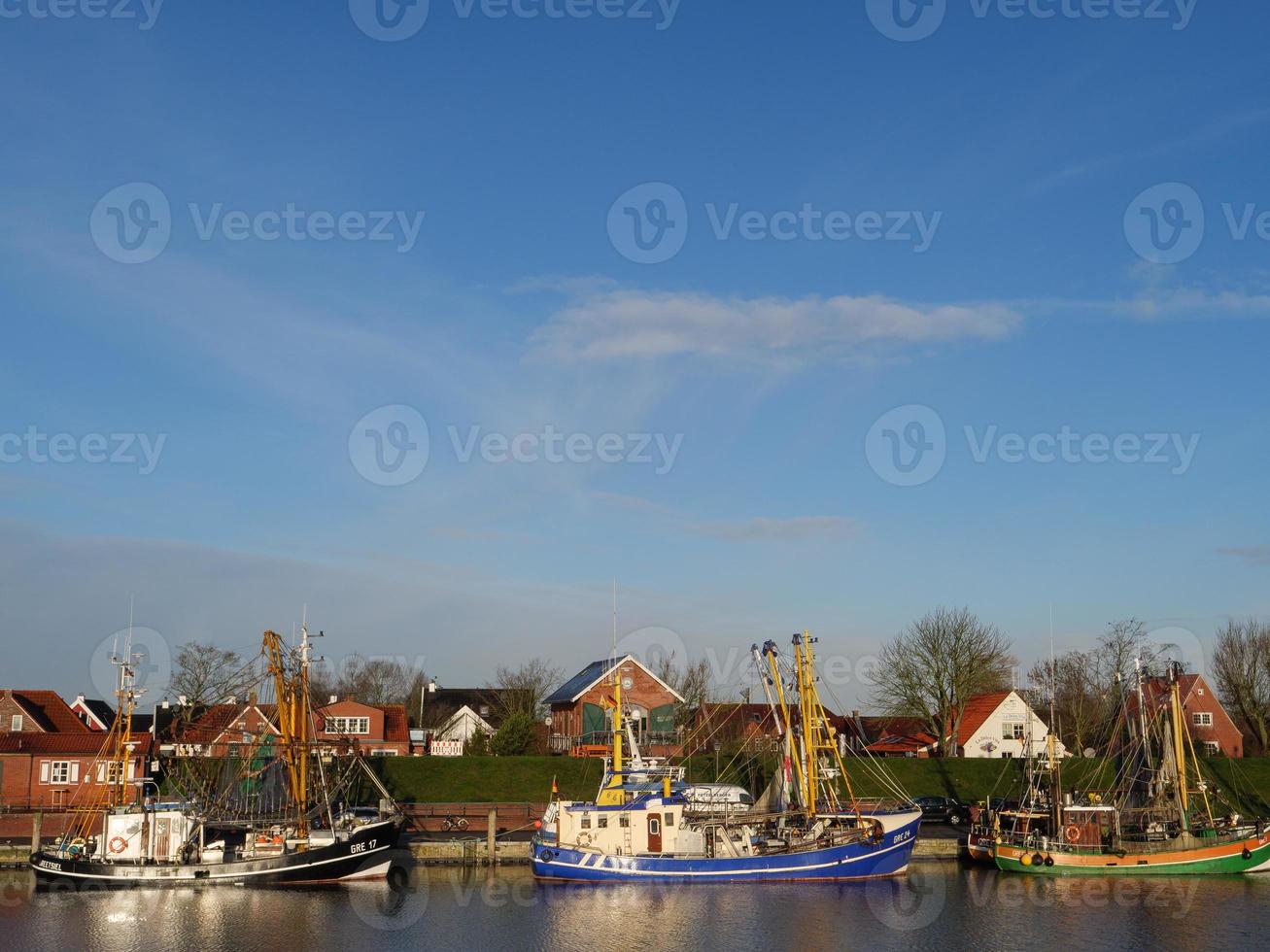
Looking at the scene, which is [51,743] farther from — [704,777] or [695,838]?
[695,838]

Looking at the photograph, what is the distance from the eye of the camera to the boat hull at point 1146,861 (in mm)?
51031

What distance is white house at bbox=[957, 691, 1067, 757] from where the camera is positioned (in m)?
90.1

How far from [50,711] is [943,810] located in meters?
58.3

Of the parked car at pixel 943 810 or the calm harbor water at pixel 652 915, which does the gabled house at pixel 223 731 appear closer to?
the calm harbor water at pixel 652 915

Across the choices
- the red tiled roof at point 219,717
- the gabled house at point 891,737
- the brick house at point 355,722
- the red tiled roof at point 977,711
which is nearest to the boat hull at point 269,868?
the red tiled roof at point 219,717

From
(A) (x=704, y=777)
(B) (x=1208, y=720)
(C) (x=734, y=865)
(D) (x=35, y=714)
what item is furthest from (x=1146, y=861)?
(D) (x=35, y=714)

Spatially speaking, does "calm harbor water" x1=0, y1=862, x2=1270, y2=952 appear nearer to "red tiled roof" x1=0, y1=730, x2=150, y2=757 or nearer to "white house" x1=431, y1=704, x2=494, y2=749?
"red tiled roof" x1=0, y1=730, x2=150, y2=757

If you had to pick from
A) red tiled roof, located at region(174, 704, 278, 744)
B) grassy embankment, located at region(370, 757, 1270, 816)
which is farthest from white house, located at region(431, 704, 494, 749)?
grassy embankment, located at region(370, 757, 1270, 816)

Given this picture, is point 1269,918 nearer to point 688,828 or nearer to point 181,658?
point 688,828

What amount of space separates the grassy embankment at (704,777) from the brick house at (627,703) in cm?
1157

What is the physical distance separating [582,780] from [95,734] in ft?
99.5

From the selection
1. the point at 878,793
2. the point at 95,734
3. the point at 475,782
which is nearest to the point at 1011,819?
the point at 878,793

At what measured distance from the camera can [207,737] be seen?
72.7 m

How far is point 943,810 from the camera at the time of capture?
2537 inches
